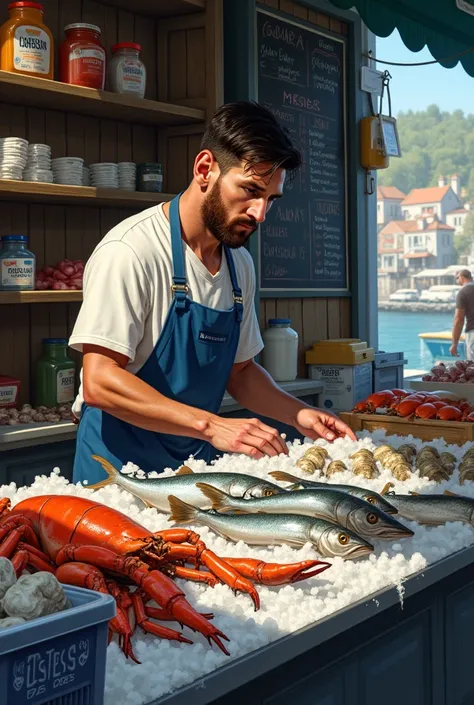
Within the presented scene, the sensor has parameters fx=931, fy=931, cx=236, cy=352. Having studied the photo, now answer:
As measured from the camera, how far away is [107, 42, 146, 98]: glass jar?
421 centimetres

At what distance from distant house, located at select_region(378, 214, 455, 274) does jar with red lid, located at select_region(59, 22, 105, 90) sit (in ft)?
190

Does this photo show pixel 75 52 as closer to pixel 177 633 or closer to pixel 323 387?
pixel 323 387

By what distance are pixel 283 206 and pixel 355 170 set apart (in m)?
0.73

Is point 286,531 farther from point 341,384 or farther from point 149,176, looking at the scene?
point 341,384

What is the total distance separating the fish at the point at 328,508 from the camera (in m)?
1.75

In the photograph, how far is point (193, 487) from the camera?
1967 millimetres

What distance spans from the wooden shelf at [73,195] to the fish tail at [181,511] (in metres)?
2.23

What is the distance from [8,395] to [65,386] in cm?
33

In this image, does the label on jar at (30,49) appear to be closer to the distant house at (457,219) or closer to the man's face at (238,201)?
the man's face at (238,201)

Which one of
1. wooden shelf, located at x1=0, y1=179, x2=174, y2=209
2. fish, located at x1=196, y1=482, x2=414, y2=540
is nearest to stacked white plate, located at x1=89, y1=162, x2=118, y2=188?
wooden shelf, located at x1=0, y1=179, x2=174, y2=209

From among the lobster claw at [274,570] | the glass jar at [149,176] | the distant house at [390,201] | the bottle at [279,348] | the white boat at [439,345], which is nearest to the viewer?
the lobster claw at [274,570]

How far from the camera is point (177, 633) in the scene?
4.29 feet

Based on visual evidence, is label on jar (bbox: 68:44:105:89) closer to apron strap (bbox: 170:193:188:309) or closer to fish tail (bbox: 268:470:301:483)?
apron strap (bbox: 170:193:188:309)

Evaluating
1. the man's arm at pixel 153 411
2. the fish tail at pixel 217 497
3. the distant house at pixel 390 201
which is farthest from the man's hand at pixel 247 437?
the distant house at pixel 390 201
